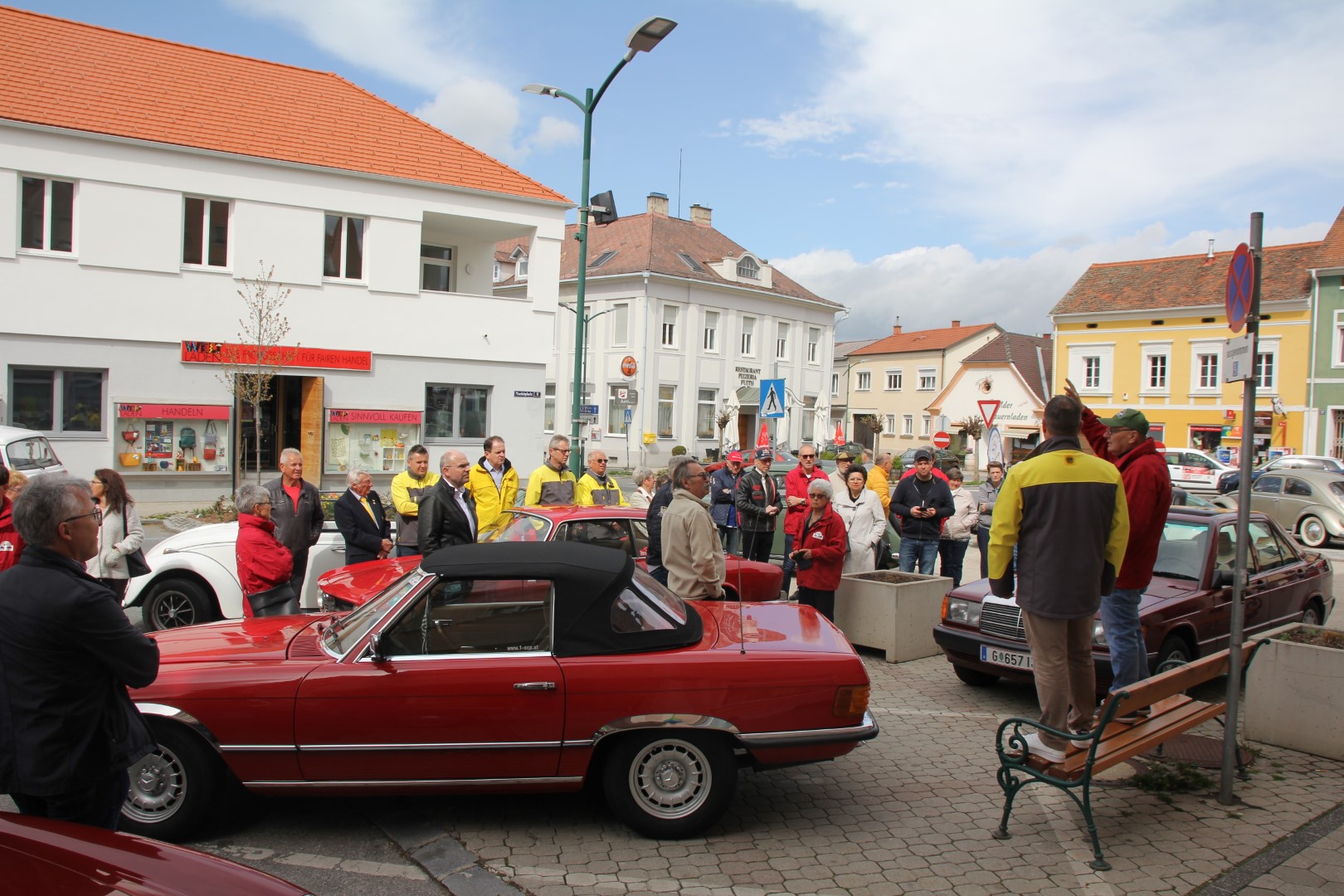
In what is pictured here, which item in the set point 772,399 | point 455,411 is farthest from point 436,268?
point 772,399

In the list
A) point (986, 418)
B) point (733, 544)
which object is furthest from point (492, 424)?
point (733, 544)

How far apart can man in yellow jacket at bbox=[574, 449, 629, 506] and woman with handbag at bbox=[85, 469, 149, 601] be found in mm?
4078

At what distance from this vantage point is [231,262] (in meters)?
20.7

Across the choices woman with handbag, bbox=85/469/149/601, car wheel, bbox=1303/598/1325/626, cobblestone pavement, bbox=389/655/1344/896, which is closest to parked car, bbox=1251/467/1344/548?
car wheel, bbox=1303/598/1325/626

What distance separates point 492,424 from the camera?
24.2m

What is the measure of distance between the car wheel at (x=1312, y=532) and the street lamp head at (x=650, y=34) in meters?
17.0

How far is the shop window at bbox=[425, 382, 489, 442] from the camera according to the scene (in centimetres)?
2344

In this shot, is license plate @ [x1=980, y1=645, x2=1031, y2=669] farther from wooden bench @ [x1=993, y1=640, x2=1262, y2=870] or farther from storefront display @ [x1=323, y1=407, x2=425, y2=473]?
storefront display @ [x1=323, y1=407, x2=425, y2=473]

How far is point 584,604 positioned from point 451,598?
0.66 m

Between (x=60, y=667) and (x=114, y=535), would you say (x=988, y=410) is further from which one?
(x=60, y=667)

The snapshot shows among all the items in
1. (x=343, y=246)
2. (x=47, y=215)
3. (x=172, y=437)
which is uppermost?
(x=343, y=246)

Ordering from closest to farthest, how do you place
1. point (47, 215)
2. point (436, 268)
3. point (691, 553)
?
point (691, 553)
point (47, 215)
point (436, 268)

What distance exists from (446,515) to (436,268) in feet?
61.5

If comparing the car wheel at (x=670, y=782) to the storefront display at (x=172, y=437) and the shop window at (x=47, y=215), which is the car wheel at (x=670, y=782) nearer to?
the storefront display at (x=172, y=437)
